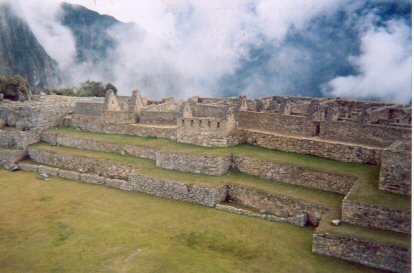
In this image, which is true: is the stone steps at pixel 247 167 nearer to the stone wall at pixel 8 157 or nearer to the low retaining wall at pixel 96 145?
the low retaining wall at pixel 96 145

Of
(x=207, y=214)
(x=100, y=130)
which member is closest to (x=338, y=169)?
(x=207, y=214)

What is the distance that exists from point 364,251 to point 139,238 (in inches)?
266

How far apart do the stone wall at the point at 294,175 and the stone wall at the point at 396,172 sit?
6.26 ft

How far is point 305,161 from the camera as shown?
16.8m

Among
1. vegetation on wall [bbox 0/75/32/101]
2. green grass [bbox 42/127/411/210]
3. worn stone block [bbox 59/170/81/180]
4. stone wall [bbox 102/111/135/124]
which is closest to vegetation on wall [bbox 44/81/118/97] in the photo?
vegetation on wall [bbox 0/75/32/101]

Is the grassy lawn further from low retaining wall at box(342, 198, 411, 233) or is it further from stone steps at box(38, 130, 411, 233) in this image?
stone steps at box(38, 130, 411, 233)

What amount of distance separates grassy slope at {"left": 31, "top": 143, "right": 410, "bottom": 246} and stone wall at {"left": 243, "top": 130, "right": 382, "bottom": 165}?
226cm

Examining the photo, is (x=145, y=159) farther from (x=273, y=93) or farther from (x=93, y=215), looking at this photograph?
(x=273, y=93)

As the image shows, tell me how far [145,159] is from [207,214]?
5948mm

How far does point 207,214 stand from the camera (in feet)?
49.7

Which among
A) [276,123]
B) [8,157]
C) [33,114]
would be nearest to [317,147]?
[276,123]

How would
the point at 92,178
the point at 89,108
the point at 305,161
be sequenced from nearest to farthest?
the point at 305,161, the point at 92,178, the point at 89,108

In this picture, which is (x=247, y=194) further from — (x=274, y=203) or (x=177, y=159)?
(x=177, y=159)

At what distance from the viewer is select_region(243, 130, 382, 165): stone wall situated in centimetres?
1612
